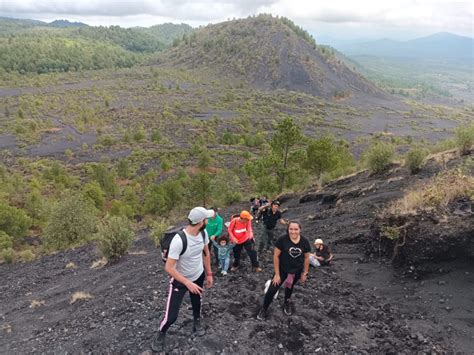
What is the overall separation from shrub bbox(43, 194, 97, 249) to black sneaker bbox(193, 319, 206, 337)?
564 inches

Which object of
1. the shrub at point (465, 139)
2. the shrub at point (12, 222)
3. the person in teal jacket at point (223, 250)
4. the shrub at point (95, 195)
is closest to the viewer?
the person in teal jacket at point (223, 250)

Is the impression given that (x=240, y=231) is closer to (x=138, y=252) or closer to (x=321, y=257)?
(x=321, y=257)

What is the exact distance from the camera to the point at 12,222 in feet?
83.7

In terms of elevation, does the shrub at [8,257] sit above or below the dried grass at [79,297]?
below

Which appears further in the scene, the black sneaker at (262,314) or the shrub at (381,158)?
the shrub at (381,158)

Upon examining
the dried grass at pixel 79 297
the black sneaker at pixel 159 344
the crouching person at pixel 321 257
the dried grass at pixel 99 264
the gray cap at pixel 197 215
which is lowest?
the dried grass at pixel 99 264

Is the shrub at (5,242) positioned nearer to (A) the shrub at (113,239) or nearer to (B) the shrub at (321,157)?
(A) the shrub at (113,239)

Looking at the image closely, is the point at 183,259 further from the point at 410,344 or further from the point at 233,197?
the point at 233,197

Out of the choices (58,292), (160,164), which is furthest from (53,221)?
(160,164)

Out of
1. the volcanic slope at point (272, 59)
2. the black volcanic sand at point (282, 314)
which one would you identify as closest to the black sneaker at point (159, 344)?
the black volcanic sand at point (282, 314)

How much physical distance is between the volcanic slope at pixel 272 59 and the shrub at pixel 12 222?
323 feet

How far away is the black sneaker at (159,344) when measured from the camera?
530 centimetres

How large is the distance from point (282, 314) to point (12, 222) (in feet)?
81.6

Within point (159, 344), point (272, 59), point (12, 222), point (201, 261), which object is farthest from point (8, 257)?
point (272, 59)
